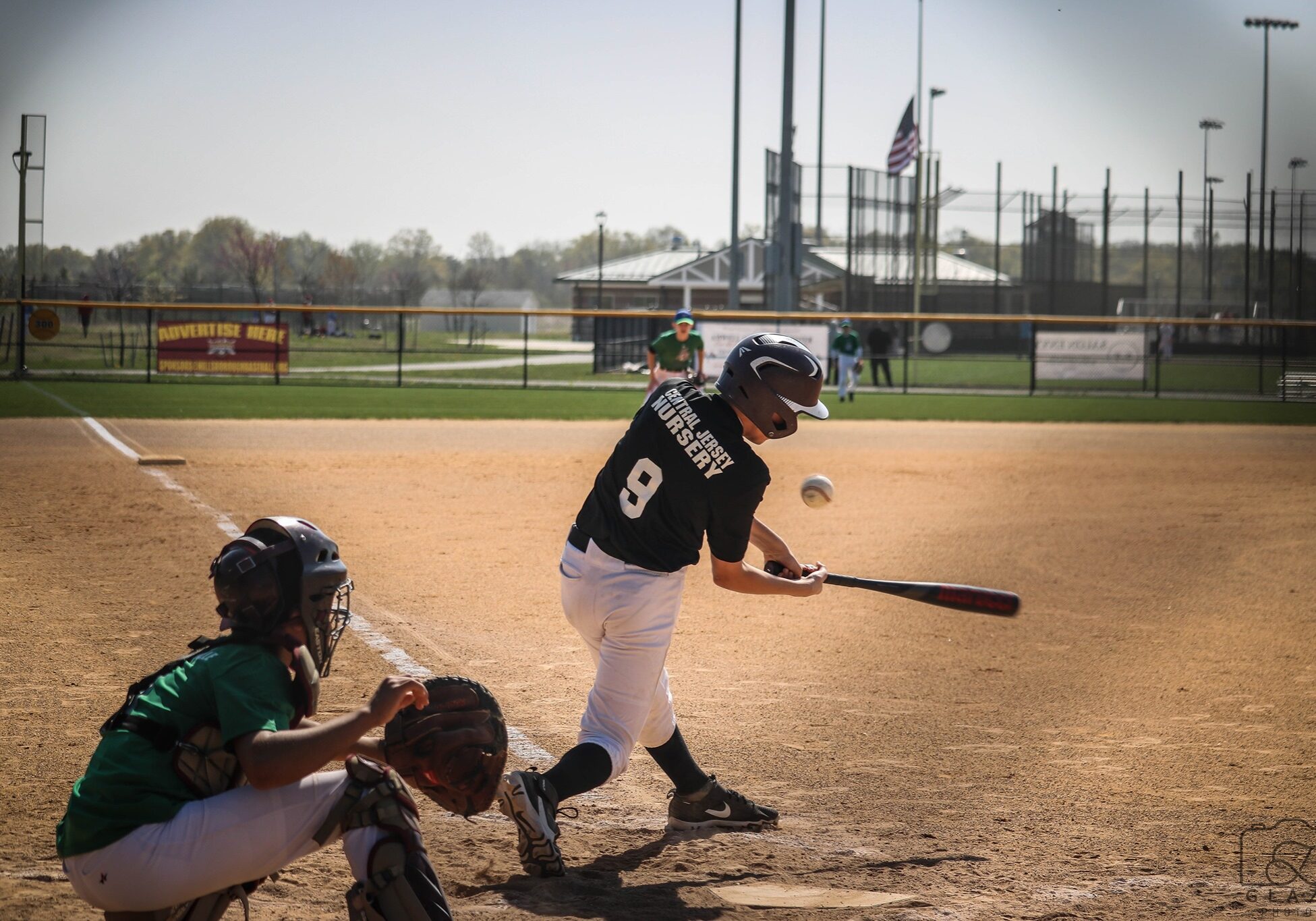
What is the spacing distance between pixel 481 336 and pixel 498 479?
1718 inches

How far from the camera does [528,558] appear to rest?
8.97 m

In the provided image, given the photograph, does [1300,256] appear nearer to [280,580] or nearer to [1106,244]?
[1106,244]

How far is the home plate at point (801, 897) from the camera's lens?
3.47 metres

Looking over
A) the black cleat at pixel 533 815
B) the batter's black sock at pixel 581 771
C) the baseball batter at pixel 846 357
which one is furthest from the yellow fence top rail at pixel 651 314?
the black cleat at pixel 533 815

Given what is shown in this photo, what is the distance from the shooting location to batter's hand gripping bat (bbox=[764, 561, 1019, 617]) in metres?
4.26

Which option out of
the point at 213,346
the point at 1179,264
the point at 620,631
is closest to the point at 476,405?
the point at 213,346

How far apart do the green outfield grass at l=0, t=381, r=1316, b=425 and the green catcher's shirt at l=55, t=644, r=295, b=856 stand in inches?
679

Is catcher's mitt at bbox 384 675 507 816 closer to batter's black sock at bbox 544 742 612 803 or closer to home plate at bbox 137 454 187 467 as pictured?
batter's black sock at bbox 544 742 612 803

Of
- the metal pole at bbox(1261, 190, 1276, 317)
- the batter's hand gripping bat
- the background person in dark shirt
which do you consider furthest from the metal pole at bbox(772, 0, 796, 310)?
the batter's hand gripping bat

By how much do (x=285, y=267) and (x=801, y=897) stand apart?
240 feet

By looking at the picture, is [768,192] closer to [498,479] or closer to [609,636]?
[498,479]

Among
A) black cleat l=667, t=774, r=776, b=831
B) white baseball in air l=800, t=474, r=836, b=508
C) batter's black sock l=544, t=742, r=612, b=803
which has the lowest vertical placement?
black cleat l=667, t=774, r=776, b=831

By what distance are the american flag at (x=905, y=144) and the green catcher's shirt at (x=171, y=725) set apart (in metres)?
36.4

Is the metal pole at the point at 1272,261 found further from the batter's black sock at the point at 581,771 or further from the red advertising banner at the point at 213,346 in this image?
the batter's black sock at the point at 581,771
